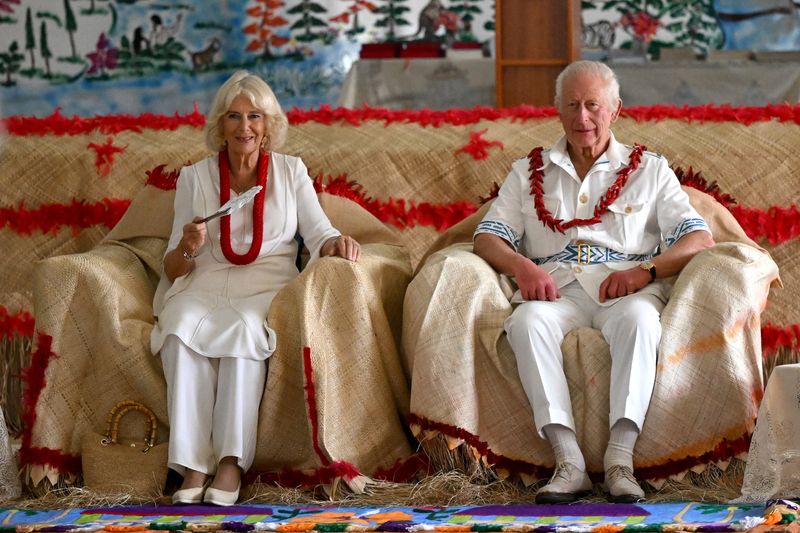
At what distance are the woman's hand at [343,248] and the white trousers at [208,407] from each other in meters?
0.46

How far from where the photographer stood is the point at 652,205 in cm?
395

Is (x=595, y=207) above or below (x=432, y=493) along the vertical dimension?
above

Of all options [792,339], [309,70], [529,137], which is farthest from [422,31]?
[792,339]

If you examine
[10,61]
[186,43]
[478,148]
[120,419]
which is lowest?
[120,419]

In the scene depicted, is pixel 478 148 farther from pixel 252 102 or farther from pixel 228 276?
pixel 228 276

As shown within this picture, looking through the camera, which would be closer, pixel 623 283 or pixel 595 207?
pixel 623 283

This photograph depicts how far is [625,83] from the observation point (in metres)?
7.77

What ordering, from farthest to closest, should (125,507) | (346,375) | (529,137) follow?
(529,137), (346,375), (125,507)

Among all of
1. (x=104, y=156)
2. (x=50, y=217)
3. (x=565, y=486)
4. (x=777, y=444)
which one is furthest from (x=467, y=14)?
(x=777, y=444)

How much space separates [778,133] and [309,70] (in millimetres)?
6846

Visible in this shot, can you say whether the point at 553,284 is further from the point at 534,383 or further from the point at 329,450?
the point at 329,450

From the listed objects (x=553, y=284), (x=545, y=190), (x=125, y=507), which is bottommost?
(x=125, y=507)

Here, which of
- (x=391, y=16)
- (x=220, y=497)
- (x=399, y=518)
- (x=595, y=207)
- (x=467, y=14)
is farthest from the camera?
(x=391, y=16)

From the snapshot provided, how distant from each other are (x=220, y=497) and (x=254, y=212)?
101 cm
